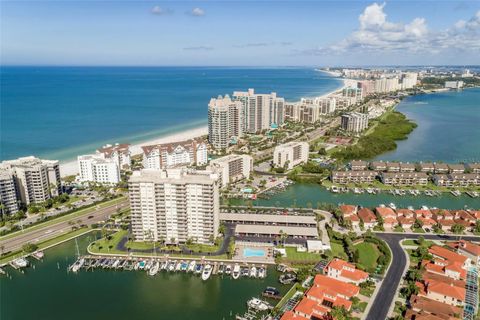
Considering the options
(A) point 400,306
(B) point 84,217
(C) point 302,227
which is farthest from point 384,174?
(B) point 84,217

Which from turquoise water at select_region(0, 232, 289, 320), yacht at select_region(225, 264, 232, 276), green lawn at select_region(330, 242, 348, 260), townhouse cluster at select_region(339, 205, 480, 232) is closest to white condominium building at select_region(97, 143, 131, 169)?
turquoise water at select_region(0, 232, 289, 320)

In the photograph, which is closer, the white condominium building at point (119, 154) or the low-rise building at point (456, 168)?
the low-rise building at point (456, 168)

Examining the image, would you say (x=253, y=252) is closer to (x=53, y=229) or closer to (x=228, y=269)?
(x=228, y=269)

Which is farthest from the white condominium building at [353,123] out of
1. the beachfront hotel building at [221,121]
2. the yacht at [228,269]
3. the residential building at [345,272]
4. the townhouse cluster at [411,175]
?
the yacht at [228,269]

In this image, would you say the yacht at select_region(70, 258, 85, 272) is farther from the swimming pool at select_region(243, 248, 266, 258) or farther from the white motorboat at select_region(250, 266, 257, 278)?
the white motorboat at select_region(250, 266, 257, 278)

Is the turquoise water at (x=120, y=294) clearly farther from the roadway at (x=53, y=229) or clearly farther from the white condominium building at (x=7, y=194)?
the white condominium building at (x=7, y=194)

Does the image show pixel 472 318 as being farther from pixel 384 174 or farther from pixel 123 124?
pixel 123 124
